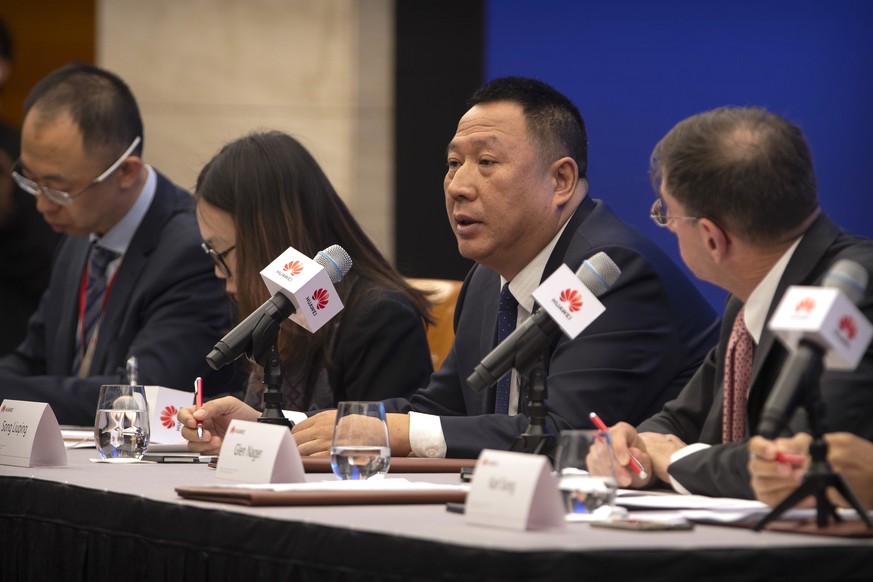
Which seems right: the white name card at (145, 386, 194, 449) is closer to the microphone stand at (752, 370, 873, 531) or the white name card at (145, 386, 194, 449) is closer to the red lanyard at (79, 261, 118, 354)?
the red lanyard at (79, 261, 118, 354)

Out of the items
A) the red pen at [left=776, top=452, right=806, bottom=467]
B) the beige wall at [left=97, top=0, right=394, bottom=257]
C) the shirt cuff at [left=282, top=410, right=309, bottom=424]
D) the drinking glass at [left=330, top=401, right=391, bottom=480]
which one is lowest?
the shirt cuff at [left=282, top=410, right=309, bottom=424]

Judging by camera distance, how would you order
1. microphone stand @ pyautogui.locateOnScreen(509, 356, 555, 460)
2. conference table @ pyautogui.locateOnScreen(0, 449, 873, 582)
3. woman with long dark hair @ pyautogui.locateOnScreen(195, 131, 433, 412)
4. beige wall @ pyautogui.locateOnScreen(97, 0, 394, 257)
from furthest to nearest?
beige wall @ pyautogui.locateOnScreen(97, 0, 394, 257), woman with long dark hair @ pyautogui.locateOnScreen(195, 131, 433, 412), microphone stand @ pyautogui.locateOnScreen(509, 356, 555, 460), conference table @ pyautogui.locateOnScreen(0, 449, 873, 582)

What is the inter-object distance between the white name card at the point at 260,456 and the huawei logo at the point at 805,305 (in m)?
0.81

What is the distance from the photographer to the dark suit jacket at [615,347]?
2732 millimetres

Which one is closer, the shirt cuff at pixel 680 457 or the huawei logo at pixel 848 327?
the huawei logo at pixel 848 327

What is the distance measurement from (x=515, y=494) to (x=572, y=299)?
1.92ft

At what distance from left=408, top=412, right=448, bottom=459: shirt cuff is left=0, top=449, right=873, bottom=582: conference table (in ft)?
0.90

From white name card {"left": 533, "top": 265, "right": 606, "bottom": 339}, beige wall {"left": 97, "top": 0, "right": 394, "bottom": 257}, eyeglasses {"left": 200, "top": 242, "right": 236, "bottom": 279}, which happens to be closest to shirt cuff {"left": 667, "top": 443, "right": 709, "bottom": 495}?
white name card {"left": 533, "top": 265, "right": 606, "bottom": 339}

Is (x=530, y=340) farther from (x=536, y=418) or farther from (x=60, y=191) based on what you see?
Answer: (x=60, y=191)

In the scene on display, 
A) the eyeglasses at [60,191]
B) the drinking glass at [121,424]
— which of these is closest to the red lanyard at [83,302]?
the eyeglasses at [60,191]

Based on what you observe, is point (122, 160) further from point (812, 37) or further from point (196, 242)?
point (812, 37)

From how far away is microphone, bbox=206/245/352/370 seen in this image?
2666 mm

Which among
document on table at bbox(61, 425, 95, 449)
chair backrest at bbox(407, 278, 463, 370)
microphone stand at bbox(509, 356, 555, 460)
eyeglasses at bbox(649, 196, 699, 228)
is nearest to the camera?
microphone stand at bbox(509, 356, 555, 460)

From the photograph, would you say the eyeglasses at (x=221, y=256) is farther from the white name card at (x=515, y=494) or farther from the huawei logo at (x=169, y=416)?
the white name card at (x=515, y=494)
